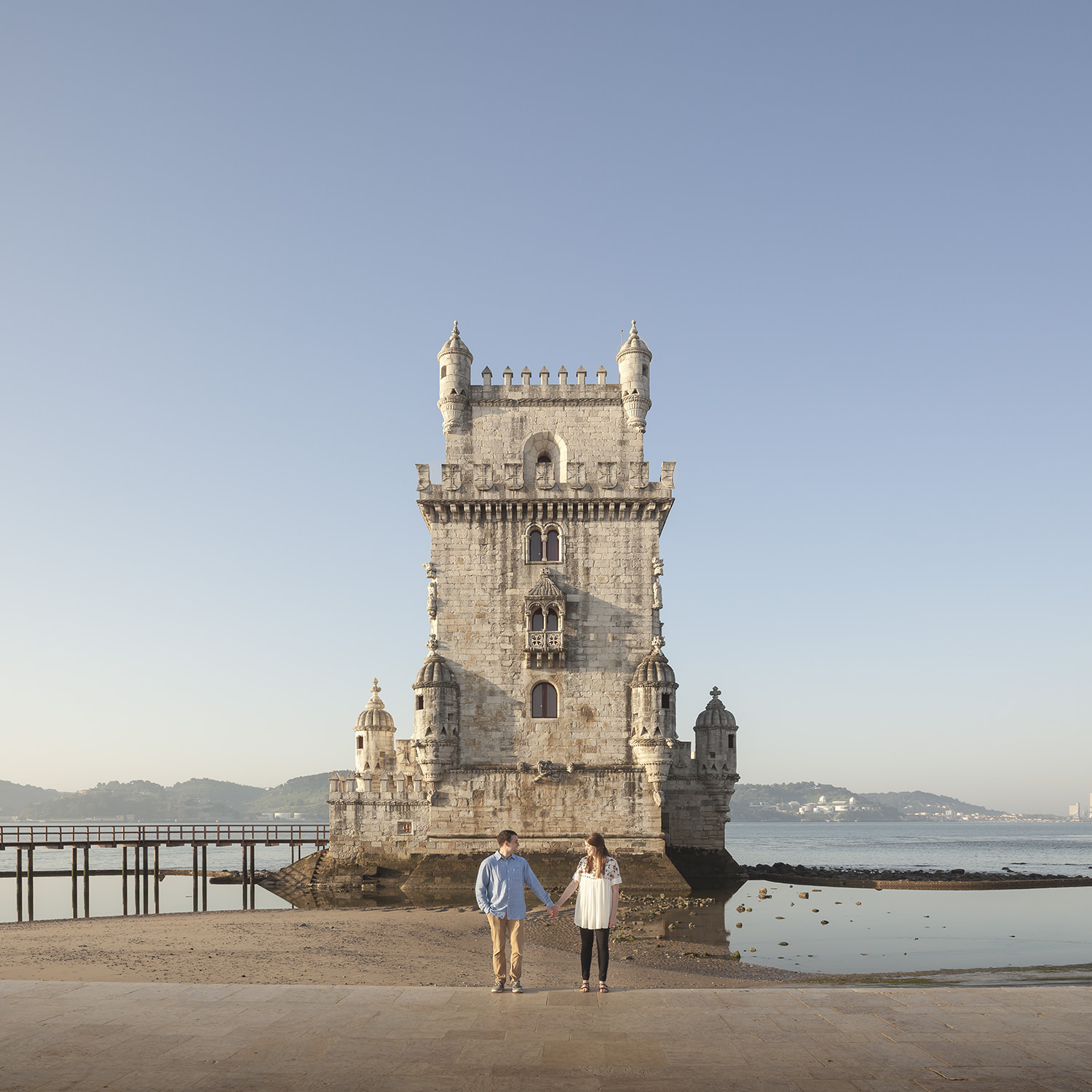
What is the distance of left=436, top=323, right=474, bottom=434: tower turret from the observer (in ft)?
136

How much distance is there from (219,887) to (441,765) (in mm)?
25672

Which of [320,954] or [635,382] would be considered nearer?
[320,954]

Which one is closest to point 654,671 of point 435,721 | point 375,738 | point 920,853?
point 435,721

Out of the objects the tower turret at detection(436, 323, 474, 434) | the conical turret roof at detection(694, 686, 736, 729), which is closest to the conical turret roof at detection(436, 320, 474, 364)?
the tower turret at detection(436, 323, 474, 434)

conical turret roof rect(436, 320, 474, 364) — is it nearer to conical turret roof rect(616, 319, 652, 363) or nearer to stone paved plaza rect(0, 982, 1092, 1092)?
conical turret roof rect(616, 319, 652, 363)

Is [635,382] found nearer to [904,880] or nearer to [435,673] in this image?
[435,673]

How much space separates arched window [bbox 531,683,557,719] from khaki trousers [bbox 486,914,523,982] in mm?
25629

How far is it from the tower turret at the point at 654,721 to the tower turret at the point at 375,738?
12.3 meters

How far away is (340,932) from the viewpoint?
1013 inches

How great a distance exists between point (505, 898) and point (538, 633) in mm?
25777

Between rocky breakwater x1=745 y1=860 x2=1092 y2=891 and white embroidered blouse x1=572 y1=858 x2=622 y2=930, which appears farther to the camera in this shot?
rocky breakwater x1=745 y1=860 x2=1092 y2=891

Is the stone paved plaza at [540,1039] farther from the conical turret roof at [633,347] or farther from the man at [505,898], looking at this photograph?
the conical turret roof at [633,347]

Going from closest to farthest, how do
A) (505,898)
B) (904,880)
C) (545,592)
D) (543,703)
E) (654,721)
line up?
(505,898)
(654,721)
(545,592)
(543,703)
(904,880)

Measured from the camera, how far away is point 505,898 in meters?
13.3
